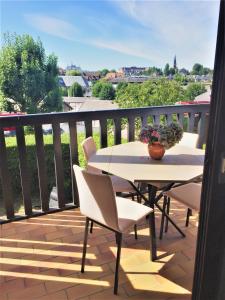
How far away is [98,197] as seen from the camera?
160 centimetres

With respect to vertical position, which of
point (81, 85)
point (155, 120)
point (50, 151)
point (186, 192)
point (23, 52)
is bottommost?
point (50, 151)

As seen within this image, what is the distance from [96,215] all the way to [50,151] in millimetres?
5451

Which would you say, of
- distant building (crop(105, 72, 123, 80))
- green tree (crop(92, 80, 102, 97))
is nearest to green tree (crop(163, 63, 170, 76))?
distant building (crop(105, 72, 123, 80))

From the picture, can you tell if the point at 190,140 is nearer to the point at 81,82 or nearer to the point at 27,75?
the point at 81,82

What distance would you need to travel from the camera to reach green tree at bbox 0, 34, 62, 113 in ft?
41.8

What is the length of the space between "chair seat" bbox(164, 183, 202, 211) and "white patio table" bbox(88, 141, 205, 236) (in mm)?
78

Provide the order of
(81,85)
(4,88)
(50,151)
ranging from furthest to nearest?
(4,88)
(81,85)
(50,151)

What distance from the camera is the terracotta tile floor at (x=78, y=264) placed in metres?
1.69

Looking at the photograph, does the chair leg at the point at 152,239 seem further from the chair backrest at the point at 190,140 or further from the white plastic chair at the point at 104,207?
the chair backrest at the point at 190,140

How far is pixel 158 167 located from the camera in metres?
1.90

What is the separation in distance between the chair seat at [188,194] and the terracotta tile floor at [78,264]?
1.38 ft

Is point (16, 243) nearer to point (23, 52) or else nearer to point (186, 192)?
point (186, 192)

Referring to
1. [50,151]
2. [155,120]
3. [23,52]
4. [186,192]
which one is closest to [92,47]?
[23,52]

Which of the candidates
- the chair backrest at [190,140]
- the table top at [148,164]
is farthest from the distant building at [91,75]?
the table top at [148,164]
